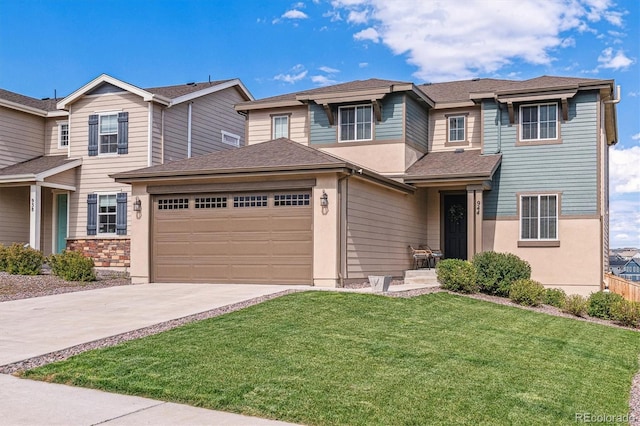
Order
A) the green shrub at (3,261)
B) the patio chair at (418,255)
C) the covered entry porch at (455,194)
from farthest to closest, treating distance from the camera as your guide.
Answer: the patio chair at (418,255) → the green shrub at (3,261) → the covered entry porch at (455,194)

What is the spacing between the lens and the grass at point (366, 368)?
687 cm

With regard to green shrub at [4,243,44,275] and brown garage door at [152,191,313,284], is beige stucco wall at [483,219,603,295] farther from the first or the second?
green shrub at [4,243,44,275]

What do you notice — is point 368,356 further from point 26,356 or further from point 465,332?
point 26,356

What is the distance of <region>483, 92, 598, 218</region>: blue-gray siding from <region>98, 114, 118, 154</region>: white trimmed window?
1225cm

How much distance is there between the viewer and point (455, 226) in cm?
2152

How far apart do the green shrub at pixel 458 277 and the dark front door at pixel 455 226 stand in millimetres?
4922

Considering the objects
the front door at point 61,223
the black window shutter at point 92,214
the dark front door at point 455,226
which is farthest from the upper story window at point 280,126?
the front door at point 61,223

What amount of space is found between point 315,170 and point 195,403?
8949 millimetres

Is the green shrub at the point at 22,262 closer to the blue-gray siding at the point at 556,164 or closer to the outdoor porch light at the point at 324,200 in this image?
the outdoor porch light at the point at 324,200

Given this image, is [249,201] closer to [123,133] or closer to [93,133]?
[123,133]

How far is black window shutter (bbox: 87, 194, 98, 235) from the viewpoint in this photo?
22.8m

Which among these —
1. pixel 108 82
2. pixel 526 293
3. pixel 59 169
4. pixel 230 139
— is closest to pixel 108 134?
pixel 108 82

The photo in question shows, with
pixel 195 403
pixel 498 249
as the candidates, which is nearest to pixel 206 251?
pixel 498 249

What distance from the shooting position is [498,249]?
20.0 metres
